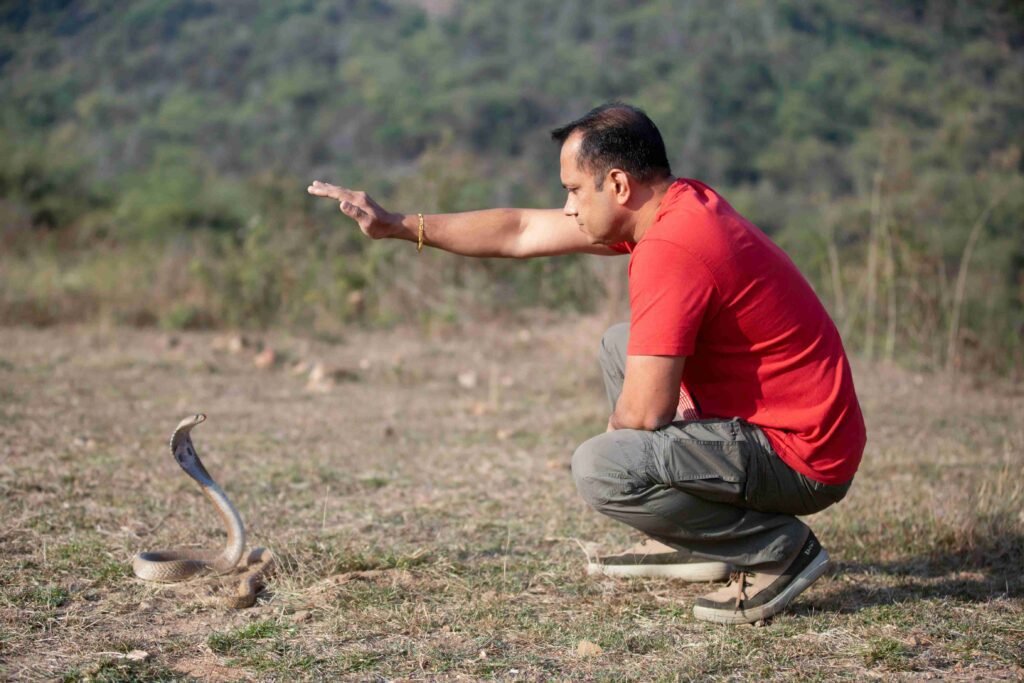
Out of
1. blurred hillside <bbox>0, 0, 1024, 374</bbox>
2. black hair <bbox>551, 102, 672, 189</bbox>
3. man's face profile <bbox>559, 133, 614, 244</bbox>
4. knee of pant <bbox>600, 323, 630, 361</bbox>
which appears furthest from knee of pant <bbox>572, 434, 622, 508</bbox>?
blurred hillside <bbox>0, 0, 1024, 374</bbox>

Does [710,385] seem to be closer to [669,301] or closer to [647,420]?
[647,420]

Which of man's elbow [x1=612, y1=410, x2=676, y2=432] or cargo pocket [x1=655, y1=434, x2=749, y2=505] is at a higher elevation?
man's elbow [x1=612, y1=410, x2=676, y2=432]

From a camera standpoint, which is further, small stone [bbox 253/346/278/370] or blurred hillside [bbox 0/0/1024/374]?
blurred hillside [bbox 0/0/1024/374]

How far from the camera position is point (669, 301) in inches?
110

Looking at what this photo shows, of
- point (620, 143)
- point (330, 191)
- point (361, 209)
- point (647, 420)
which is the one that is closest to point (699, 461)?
point (647, 420)

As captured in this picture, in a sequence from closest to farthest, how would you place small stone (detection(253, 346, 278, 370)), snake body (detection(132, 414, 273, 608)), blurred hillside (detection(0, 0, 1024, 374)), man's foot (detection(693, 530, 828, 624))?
1. man's foot (detection(693, 530, 828, 624))
2. snake body (detection(132, 414, 273, 608))
3. small stone (detection(253, 346, 278, 370))
4. blurred hillside (detection(0, 0, 1024, 374))

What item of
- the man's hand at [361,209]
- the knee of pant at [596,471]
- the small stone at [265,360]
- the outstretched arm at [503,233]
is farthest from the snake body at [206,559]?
the small stone at [265,360]

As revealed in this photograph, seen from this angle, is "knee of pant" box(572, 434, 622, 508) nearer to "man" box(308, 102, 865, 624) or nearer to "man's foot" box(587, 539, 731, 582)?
"man" box(308, 102, 865, 624)

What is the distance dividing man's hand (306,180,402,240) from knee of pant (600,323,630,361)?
0.80m

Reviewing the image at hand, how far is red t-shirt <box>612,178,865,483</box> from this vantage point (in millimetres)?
2811

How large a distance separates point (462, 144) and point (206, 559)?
32276 millimetres

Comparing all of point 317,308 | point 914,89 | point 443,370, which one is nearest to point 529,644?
point 443,370

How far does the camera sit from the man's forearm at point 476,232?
3.58 metres

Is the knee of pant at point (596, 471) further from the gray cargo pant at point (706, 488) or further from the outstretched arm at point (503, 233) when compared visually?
the outstretched arm at point (503, 233)
